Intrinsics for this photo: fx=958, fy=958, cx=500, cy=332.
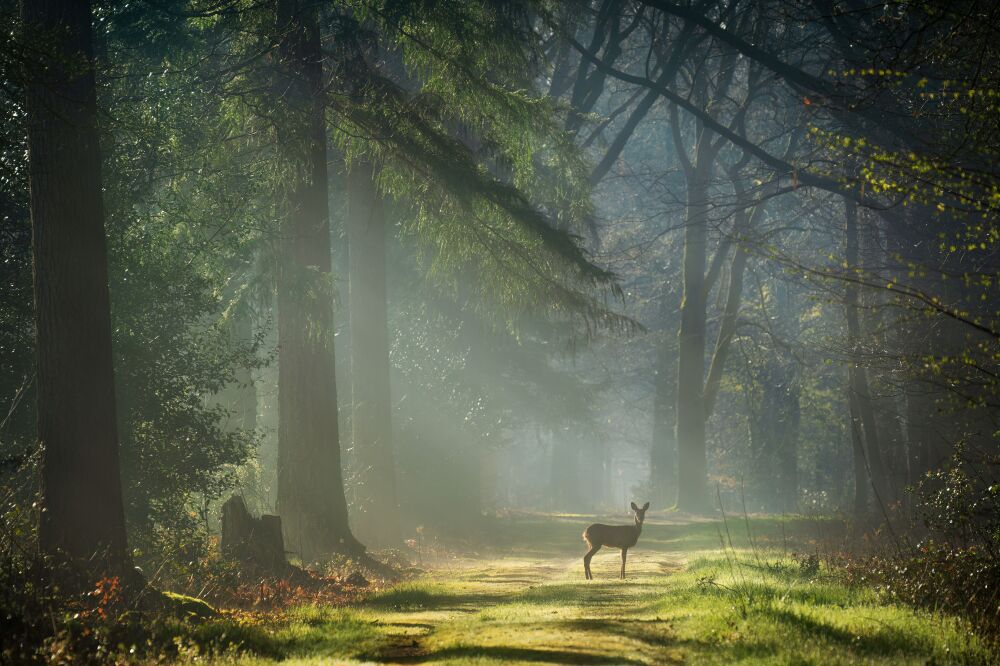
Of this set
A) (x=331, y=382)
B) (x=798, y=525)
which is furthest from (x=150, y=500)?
(x=798, y=525)

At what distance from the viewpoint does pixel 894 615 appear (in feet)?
29.0

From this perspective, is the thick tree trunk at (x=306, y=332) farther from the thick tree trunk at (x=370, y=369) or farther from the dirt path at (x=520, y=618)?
the thick tree trunk at (x=370, y=369)

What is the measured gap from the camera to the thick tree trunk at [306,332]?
54.6 ft

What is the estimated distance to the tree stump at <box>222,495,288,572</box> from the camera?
14148 millimetres

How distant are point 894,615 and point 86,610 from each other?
758cm

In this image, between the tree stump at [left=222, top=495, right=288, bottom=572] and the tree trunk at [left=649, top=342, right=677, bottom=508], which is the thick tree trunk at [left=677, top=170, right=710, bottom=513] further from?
the tree stump at [left=222, top=495, right=288, bottom=572]

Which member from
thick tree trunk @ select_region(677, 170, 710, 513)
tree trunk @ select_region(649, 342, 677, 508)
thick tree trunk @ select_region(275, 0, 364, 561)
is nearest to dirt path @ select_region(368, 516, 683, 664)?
thick tree trunk @ select_region(275, 0, 364, 561)

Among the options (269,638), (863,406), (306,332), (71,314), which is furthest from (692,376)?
(269,638)

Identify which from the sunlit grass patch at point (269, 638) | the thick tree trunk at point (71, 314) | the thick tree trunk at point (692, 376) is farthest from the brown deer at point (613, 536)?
the thick tree trunk at point (692, 376)

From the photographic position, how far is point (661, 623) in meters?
9.44

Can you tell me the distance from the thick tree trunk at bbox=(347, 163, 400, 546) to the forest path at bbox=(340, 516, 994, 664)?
7839 mm

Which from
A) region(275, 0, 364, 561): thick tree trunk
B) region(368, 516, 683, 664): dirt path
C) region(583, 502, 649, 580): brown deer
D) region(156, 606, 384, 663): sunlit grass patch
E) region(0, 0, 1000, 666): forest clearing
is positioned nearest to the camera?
region(368, 516, 683, 664): dirt path

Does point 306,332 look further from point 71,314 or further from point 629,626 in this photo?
point 629,626

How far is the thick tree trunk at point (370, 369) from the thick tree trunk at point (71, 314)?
12.5m
